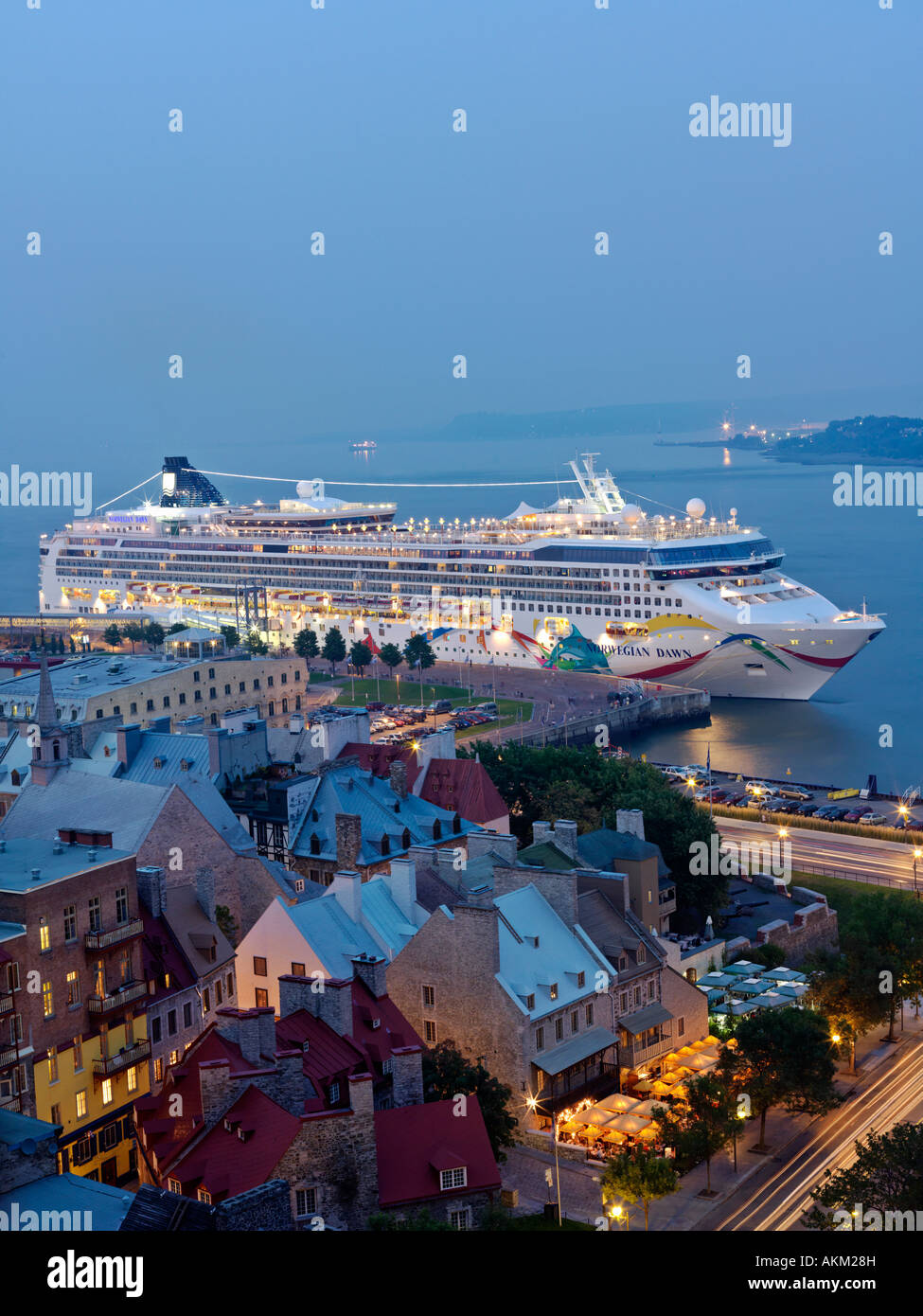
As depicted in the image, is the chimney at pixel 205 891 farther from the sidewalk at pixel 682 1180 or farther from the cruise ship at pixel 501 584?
the cruise ship at pixel 501 584

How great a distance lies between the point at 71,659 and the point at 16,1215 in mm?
41054

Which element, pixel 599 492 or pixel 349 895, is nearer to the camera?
pixel 349 895

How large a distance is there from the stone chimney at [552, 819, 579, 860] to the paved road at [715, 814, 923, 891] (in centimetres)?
1302

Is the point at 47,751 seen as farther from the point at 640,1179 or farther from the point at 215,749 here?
the point at 640,1179

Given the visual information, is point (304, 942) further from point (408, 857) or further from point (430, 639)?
point (430, 639)

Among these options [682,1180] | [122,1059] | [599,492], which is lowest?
[682,1180]

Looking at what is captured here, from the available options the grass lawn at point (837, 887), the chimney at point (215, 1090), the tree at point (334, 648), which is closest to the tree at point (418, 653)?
the tree at point (334, 648)

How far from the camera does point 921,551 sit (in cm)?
14538

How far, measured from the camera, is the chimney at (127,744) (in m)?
31.6

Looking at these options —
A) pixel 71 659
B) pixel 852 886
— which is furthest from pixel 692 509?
pixel 852 886

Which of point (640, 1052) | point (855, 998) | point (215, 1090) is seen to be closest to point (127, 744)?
point (640, 1052)

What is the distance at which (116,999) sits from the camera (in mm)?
21188

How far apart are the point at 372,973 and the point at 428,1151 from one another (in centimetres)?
480
